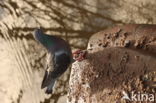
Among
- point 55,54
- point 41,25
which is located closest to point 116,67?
point 55,54

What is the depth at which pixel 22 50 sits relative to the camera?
227 centimetres

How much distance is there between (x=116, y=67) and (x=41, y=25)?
1.16 metres

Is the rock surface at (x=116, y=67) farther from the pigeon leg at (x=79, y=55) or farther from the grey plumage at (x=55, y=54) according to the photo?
the grey plumage at (x=55, y=54)

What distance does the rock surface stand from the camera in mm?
1044

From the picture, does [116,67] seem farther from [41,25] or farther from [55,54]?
[41,25]

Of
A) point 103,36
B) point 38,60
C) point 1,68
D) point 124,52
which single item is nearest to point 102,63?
point 124,52

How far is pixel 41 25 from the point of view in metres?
2.20

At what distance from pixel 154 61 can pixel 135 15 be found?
3.06 ft

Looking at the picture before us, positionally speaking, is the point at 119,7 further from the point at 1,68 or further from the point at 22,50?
the point at 1,68

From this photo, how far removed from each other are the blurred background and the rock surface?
1.96 feet

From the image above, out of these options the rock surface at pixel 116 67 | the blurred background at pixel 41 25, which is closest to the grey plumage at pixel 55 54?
the rock surface at pixel 116 67

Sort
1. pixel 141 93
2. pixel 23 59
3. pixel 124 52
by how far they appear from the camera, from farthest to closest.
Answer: pixel 23 59, pixel 124 52, pixel 141 93

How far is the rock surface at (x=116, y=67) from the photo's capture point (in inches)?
41.1

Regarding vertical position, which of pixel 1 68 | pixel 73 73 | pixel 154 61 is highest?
pixel 154 61
